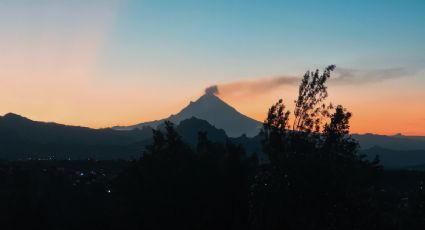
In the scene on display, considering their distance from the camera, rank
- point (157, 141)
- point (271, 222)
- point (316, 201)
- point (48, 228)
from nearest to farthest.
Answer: point (271, 222) → point (316, 201) → point (157, 141) → point (48, 228)

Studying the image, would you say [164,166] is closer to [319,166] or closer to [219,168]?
[219,168]

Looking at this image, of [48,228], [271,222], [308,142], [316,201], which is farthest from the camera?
[48,228]

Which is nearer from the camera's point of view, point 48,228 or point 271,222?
point 271,222

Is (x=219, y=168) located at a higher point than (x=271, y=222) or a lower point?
higher

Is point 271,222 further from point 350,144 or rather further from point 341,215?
point 350,144

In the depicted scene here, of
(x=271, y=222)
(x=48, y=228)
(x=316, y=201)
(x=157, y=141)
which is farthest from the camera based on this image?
(x=48, y=228)

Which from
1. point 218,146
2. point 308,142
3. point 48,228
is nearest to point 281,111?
point 308,142

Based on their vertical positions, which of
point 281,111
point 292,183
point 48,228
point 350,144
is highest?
point 281,111

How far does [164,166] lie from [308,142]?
14.4 metres

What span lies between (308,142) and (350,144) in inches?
242

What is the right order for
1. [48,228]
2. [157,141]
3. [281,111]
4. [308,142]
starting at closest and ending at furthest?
[157,141]
[308,142]
[281,111]
[48,228]

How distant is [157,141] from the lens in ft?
136

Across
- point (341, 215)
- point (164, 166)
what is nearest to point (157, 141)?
point (164, 166)

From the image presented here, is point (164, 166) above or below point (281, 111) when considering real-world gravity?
below
